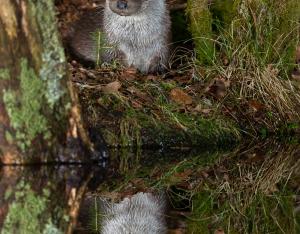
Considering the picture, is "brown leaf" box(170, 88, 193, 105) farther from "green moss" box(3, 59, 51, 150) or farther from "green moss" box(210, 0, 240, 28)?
"green moss" box(3, 59, 51, 150)

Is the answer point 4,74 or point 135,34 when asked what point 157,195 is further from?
point 135,34

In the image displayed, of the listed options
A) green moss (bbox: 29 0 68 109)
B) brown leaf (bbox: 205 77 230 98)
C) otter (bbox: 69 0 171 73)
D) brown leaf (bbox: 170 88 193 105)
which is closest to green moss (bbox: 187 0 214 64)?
brown leaf (bbox: 205 77 230 98)

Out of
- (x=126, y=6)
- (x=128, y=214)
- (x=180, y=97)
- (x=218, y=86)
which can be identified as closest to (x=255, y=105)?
(x=218, y=86)

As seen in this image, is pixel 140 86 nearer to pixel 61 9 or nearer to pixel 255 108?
pixel 255 108

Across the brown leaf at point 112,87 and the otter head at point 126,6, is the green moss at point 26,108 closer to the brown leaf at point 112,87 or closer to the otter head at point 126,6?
the brown leaf at point 112,87

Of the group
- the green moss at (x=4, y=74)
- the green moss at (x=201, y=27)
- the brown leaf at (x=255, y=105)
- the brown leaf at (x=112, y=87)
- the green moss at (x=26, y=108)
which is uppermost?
the green moss at (x=4, y=74)

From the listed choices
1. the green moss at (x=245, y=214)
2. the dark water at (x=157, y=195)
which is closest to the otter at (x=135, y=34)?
the dark water at (x=157, y=195)
